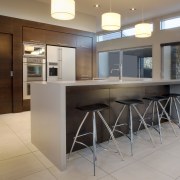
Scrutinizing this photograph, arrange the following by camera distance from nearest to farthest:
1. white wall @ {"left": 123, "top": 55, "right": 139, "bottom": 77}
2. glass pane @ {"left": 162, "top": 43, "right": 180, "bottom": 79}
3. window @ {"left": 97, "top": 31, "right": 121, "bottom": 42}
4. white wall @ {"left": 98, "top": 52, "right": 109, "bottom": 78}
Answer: glass pane @ {"left": 162, "top": 43, "right": 180, "bottom": 79}, white wall @ {"left": 123, "top": 55, "right": 139, "bottom": 77}, window @ {"left": 97, "top": 31, "right": 121, "bottom": 42}, white wall @ {"left": 98, "top": 52, "right": 109, "bottom": 78}

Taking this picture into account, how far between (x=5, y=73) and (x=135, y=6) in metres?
4.13

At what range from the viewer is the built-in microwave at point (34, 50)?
5.11 meters

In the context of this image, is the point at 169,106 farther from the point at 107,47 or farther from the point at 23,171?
the point at 107,47

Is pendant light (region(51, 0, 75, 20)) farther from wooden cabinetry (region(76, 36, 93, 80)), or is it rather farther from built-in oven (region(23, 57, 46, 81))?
wooden cabinetry (region(76, 36, 93, 80))

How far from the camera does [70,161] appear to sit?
2.37m

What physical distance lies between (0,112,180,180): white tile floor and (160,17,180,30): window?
4.29 meters

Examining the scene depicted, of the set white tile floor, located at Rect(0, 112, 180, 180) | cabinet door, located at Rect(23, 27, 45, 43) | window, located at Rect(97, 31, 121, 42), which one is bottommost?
white tile floor, located at Rect(0, 112, 180, 180)

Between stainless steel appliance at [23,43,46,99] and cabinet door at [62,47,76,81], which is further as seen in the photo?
cabinet door at [62,47,76,81]

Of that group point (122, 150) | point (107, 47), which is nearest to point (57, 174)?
point (122, 150)

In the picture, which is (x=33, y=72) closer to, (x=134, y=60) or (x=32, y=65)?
(x=32, y=65)

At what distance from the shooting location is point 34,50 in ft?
17.3

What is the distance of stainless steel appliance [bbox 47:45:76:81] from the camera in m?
5.56

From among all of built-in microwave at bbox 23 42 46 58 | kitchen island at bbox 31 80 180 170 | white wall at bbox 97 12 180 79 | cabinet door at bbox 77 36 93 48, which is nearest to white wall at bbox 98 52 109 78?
white wall at bbox 97 12 180 79

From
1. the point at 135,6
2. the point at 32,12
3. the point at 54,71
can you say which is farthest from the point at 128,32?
the point at 32,12
